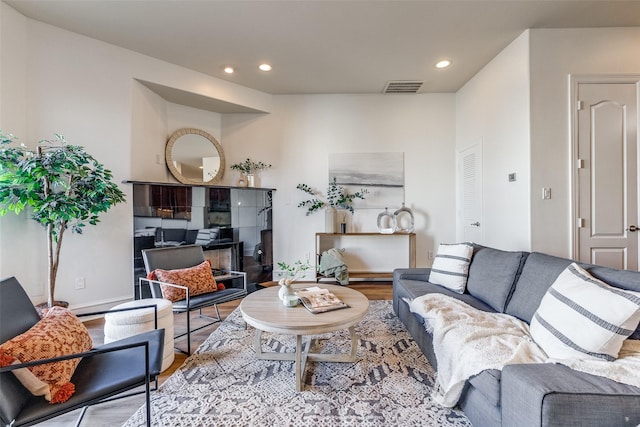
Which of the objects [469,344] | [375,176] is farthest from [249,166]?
[469,344]

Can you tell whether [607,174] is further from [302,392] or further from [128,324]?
[128,324]

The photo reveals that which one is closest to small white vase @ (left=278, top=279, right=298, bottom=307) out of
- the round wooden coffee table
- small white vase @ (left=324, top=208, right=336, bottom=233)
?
the round wooden coffee table

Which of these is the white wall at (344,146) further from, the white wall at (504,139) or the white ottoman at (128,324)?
the white ottoman at (128,324)

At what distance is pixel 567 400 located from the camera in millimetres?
1014

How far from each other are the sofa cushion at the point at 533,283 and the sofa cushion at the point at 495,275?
5cm

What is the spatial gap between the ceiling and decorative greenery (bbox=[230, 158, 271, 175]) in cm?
136

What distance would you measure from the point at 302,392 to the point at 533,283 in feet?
5.60

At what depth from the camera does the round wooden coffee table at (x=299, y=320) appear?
1.67 m

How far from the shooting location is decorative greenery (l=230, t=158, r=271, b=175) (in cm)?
438

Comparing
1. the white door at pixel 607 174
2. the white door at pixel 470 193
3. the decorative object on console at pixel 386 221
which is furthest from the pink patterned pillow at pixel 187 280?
the white door at pixel 607 174

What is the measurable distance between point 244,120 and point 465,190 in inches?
142

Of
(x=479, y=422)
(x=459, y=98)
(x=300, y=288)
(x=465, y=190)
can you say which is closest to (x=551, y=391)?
(x=479, y=422)

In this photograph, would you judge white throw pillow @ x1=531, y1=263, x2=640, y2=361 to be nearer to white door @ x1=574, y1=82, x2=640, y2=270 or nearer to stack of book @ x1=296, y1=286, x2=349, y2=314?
stack of book @ x1=296, y1=286, x2=349, y2=314

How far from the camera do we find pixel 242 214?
4.03m
